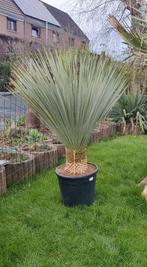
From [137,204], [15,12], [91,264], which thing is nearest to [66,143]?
[137,204]

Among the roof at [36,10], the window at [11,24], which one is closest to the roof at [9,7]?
the roof at [36,10]

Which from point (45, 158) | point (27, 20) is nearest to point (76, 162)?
point (45, 158)

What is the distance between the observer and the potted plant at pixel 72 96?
291 cm

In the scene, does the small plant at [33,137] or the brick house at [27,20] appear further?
the brick house at [27,20]

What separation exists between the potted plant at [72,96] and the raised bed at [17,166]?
2.26 ft

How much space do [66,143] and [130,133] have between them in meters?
4.26

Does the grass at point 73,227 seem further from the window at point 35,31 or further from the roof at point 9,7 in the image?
the window at point 35,31

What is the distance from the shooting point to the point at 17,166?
3570mm

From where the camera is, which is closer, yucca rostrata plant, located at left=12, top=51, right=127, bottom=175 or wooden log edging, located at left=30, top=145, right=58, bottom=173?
yucca rostrata plant, located at left=12, top=51, right=127, bottom=175

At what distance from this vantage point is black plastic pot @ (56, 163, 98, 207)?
9.66 ft

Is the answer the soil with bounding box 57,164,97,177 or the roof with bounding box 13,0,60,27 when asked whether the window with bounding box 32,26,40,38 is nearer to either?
the roof with bounding box 13,0,60,27

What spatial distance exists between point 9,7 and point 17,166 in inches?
704

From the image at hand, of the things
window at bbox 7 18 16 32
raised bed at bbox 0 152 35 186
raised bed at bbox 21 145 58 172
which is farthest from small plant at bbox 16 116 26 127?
window at bbox 7 18 16 32

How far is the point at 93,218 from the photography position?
9.23ft
